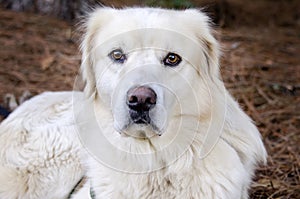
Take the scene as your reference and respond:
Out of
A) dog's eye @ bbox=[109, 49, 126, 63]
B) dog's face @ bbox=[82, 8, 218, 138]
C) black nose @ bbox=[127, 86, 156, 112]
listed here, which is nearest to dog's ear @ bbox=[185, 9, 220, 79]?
dog's face @ bbox=[82, 8, 218, 138]

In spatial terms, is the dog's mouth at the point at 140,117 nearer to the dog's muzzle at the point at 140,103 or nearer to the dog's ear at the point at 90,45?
the dog's muzzle at the point at 140,103

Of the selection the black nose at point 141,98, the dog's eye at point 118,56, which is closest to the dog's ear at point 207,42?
the dog's eye at point 118,56

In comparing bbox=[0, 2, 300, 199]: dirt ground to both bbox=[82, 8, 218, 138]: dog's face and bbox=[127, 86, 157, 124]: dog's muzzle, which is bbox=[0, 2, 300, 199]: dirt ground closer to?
bbox=[82, 8, 218, 138]: dog's face

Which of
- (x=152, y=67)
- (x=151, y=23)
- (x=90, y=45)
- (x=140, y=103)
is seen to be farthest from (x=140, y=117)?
(x=90, y=45)

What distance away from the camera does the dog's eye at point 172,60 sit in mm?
3384

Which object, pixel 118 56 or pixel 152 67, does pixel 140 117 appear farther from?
pixel 118 56

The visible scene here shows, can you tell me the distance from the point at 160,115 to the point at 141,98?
18cm

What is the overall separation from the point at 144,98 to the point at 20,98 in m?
3.14

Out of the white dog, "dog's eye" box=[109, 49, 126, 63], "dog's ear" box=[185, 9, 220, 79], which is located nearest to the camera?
the white dog

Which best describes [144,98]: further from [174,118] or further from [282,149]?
[282,149]

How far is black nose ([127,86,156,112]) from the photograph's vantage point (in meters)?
3.04

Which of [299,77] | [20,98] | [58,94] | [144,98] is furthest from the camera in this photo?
[299,77]

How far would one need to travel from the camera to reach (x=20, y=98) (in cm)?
588

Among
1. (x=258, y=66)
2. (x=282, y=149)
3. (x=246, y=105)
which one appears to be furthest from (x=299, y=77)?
(x=282, y=149)
